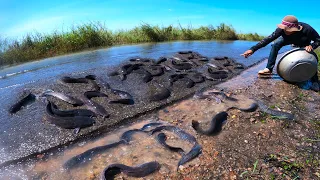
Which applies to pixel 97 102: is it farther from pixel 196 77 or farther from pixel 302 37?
pixel 302 37

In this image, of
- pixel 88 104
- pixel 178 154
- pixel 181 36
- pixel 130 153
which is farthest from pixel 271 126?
pixel 181 36

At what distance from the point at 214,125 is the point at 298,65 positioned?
313cm

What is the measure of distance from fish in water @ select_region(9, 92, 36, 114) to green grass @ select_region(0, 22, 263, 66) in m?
6.52

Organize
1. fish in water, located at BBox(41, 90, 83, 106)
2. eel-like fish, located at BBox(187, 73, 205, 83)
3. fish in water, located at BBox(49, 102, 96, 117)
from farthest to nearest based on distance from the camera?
eel-like fish, located at BBox(187, 73, 205, 83) < fish in water, located at BBox(41, 90, 83, 106) < fish in water, located at BBox(49, 102, 96, 117)

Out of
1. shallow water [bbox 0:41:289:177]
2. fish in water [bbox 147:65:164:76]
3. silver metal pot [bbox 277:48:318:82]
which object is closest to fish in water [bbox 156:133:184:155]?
shallow water [bbox 0:41:289:177]

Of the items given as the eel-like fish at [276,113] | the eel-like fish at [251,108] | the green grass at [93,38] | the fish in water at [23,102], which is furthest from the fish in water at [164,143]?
the green grass at [93,38]

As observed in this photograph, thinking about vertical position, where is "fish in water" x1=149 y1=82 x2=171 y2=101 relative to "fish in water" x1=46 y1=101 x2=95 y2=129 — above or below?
above

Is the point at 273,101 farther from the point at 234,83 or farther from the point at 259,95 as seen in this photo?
the point at 234,83

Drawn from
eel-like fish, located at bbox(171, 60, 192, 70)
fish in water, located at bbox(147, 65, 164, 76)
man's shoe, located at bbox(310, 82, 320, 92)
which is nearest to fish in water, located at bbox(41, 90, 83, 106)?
fish in water, located at bbox(147, 65, 164, 76)

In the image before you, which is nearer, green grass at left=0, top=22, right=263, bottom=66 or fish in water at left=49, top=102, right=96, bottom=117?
fish in water at left=49, top=102, right=96, bottom=117

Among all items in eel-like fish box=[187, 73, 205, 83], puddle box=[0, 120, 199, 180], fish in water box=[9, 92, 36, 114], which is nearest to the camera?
puddle box=[0, 120, 199, 180]

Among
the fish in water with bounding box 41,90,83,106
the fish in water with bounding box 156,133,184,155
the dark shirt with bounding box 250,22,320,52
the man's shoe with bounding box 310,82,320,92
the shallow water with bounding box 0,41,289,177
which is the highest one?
the dark shirt with bounding box 250,22,320,52

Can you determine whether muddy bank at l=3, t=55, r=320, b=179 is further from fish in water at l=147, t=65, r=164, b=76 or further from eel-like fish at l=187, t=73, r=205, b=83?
fish in water at l=147, t=65, r=164, b=76

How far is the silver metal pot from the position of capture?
6.28m
